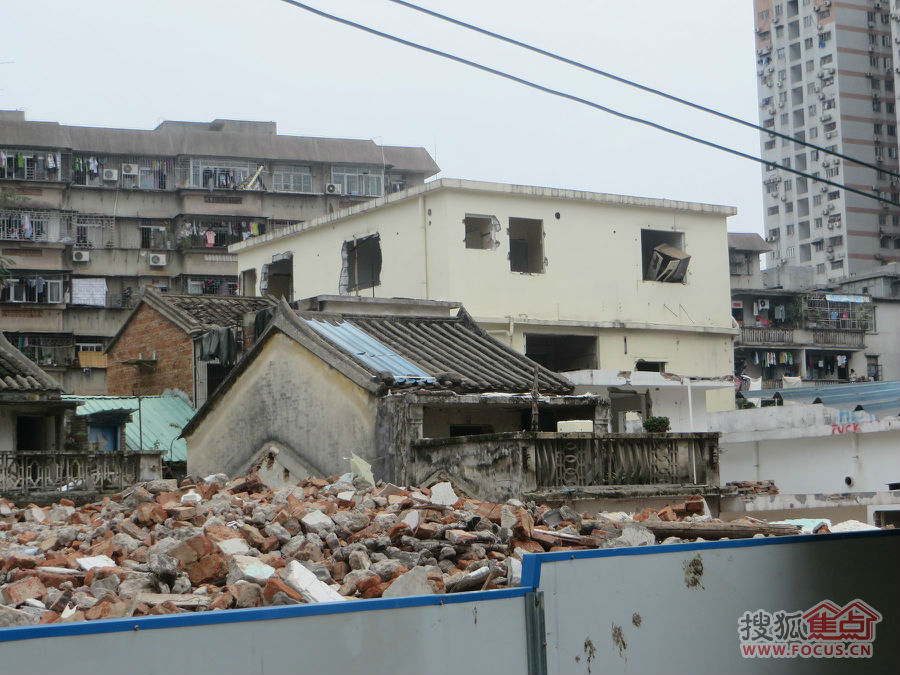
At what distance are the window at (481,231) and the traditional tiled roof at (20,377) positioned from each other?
39.9 ft

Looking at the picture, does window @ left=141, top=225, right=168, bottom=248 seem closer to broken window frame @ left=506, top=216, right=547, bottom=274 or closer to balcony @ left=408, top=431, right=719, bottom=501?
broken window frame @ left=506, top=216, right=547, bottom=274

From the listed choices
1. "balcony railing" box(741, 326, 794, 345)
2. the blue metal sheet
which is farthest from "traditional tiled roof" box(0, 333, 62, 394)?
"balcony railing" box(741, 326, 794, 345)

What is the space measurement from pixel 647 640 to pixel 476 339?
52.5 feet

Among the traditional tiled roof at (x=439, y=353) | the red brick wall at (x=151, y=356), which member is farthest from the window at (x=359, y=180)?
the traditional tiled roof at (x=439, y=353)

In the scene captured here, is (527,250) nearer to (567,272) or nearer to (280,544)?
(567,272)

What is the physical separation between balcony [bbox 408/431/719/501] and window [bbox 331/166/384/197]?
4705cm

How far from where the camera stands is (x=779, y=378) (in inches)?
2463

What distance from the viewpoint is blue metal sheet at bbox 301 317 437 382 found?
20.6m

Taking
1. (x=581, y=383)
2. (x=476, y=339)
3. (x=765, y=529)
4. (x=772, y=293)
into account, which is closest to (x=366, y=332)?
(x=476, y=339)

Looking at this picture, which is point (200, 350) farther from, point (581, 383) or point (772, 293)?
point (772, 293)

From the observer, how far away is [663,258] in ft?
123

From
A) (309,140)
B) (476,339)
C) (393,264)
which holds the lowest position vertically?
(476,339)

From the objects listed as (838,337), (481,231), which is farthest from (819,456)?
(838,337)

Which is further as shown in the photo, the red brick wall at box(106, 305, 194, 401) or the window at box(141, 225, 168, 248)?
the window at box(141, 225, 168, 248)
